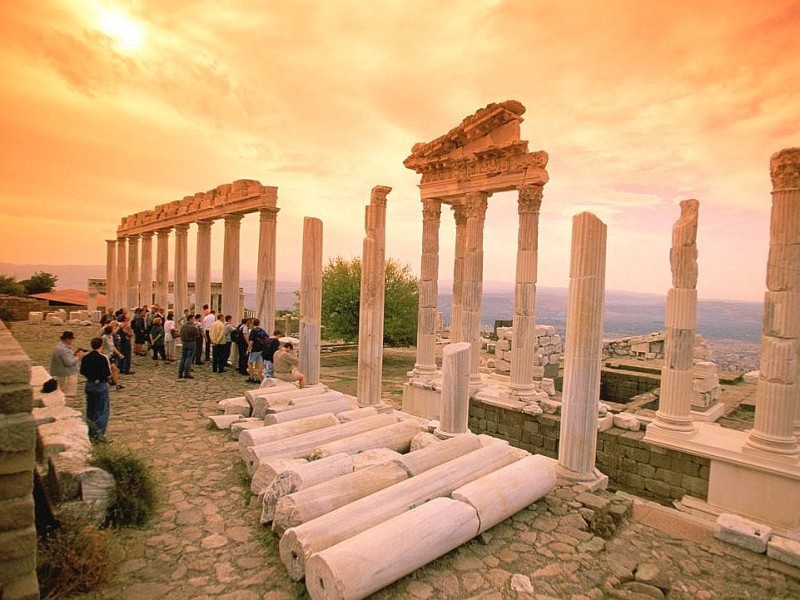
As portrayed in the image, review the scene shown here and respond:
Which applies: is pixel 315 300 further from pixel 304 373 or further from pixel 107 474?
pixel 107 474

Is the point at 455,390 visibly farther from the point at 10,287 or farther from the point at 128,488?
the point at 10,287

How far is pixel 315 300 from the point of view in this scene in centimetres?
Result: 1175

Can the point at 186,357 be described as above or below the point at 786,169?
below

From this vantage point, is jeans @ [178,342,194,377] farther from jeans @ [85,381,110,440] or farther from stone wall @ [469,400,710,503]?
stone wall @ [469,400,710,503]

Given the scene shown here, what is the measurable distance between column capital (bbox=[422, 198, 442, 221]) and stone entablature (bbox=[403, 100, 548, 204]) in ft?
0.52

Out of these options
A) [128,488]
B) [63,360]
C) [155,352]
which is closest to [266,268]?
[155,352]

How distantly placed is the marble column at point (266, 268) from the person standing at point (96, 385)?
7.54 metres

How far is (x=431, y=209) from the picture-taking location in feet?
48.3

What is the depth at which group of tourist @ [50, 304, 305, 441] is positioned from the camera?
7633 millimetres

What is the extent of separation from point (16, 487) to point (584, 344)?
676cm

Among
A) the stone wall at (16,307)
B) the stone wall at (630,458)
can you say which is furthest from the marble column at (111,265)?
the stone wall at (630,458)

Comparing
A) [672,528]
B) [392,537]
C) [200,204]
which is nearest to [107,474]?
[392,537]

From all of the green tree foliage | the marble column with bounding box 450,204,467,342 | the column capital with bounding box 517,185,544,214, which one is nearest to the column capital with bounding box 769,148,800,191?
the column capital with bounding box 517,185,544,214

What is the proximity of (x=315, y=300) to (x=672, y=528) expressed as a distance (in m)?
8.62
